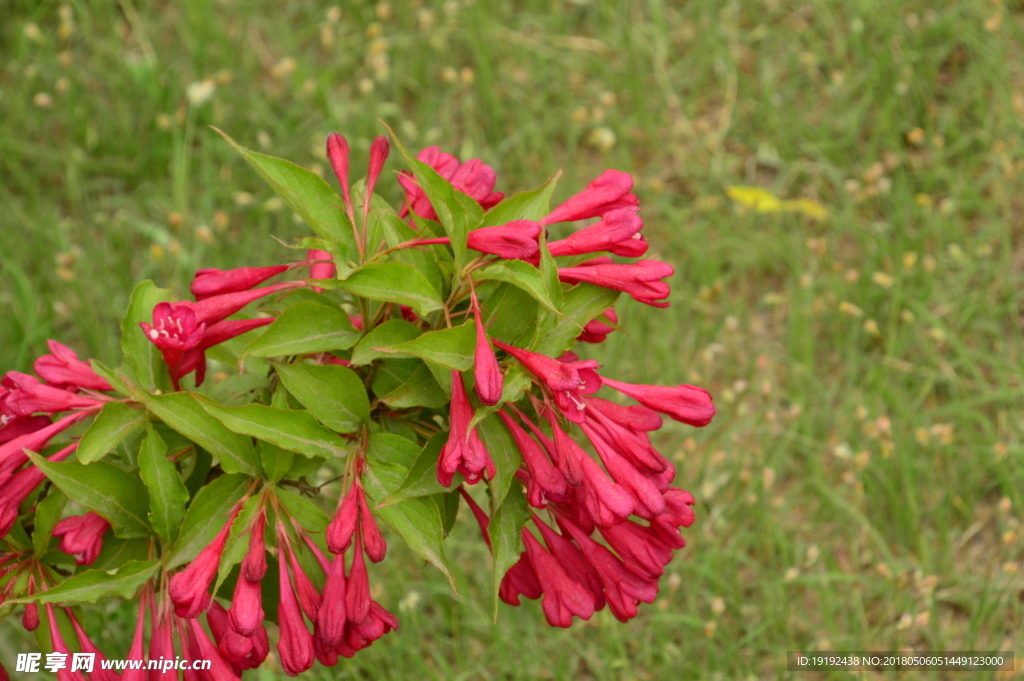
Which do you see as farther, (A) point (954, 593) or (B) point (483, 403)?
(A) point (954, 593)

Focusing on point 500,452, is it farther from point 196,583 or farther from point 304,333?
point 196,583

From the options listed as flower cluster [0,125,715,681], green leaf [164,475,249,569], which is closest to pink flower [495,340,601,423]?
flower cluster [0,125,715,681]

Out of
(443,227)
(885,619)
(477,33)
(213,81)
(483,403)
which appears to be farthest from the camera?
(477,33)

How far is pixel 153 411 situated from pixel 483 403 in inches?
20.8

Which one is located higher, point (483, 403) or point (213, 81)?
point (483, 403)

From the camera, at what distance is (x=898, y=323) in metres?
3.57

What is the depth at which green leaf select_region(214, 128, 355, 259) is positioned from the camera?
5.10 feet

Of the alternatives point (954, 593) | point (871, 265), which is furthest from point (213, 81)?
point (954, 593)

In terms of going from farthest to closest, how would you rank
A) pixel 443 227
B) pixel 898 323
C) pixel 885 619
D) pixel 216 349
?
pixel 898 323 → pixel 885 619 → pixel 216 349 → pixel 443 227

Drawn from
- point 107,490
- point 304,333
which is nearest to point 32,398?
point 107,490

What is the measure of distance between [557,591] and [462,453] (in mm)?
442

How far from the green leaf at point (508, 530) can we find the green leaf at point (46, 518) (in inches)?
28.9

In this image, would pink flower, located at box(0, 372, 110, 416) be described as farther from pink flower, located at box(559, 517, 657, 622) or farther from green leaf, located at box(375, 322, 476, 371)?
pink flower, located at box(559, 517, 657, 622)

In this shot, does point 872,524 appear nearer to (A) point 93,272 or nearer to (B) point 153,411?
(B) point 153,411
